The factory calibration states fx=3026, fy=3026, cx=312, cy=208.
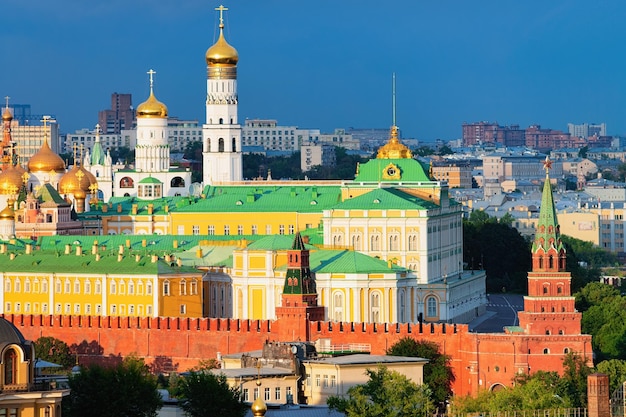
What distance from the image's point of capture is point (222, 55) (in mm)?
111188

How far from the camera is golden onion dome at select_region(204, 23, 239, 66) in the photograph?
111125 millimetres

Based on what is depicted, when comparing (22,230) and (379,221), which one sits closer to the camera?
(379,221)

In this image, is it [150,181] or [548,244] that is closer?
[548,244]

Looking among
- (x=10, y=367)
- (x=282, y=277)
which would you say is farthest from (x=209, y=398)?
(x=282, y=277)

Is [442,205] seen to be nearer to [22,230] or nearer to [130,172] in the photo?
[22,230]

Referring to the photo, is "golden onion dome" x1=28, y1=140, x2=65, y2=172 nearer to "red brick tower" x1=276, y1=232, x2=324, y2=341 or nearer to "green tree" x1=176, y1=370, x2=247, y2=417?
"red brick tower" x1=276, y1=232, x2=324, y2=341

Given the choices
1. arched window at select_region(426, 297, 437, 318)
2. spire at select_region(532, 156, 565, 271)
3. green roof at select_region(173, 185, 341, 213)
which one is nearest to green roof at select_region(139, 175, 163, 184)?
green roof at select_region(173, 185, 341, 213)

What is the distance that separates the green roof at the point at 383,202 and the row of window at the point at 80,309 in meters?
7.33

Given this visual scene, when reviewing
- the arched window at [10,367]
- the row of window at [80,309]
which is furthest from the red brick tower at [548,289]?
the arched window at [10,367]

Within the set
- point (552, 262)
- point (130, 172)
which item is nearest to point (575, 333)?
point (552, 262)

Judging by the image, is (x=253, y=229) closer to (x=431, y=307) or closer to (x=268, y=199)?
(x=268, y=199)

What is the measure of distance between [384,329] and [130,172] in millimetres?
42658

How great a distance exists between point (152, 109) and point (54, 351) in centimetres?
3917

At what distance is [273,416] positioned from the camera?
193ft
